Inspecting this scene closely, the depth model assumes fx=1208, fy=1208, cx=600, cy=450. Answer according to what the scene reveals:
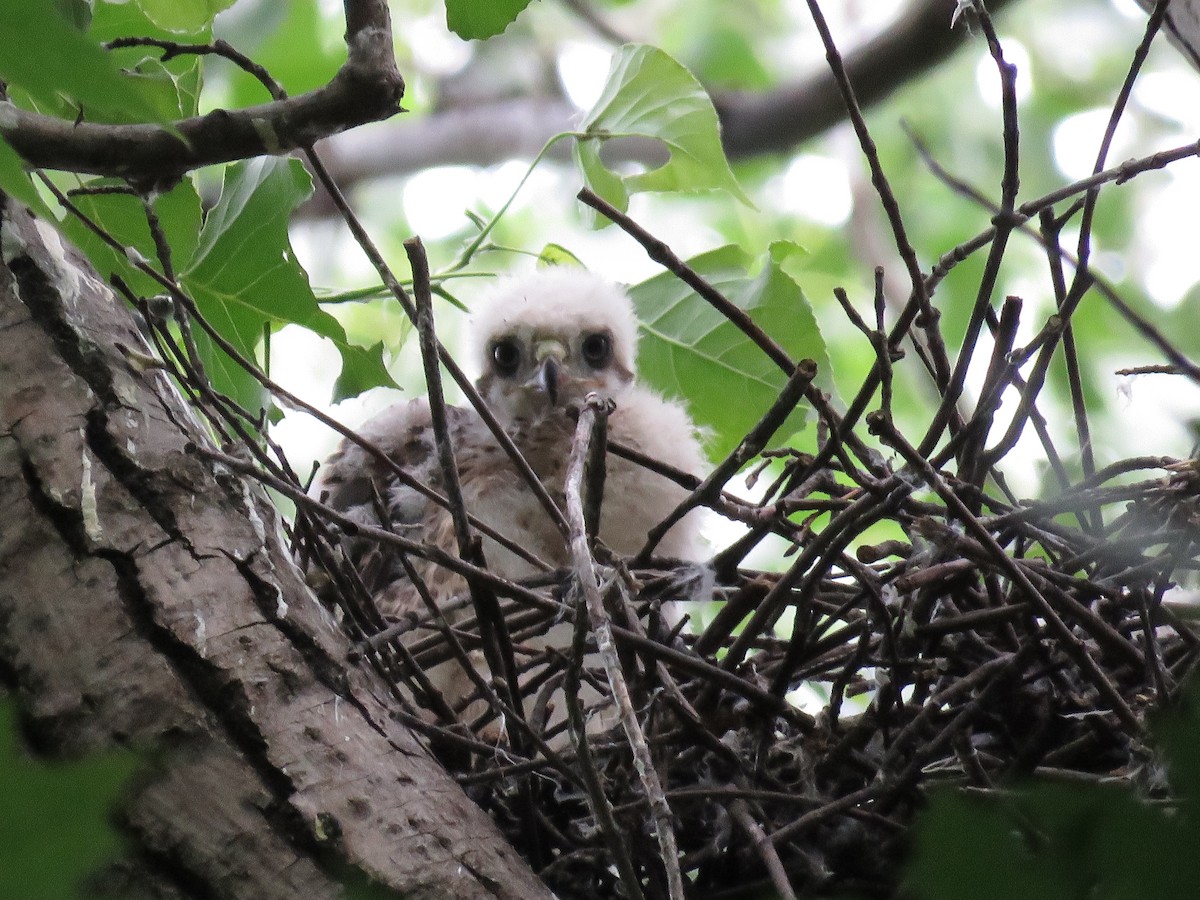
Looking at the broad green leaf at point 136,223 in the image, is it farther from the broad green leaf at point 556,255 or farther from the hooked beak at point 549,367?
the hooked beak at point 549,367

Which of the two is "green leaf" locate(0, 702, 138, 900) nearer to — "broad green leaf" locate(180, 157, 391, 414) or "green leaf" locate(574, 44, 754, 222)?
"broad green leaf" locate(180, 157, 391, 414)

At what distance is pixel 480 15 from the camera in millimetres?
1236

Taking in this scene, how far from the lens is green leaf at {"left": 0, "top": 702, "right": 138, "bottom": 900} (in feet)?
1.37

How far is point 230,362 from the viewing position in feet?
5.39

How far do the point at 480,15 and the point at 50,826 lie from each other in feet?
3.27

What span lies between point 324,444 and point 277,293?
A: 9.11 ft

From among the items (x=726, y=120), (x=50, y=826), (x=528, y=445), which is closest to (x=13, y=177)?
(x=50, y=826)

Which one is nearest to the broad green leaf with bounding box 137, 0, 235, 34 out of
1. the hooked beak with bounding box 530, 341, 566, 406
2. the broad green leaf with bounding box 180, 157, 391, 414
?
the broad green leaf with bounding box 180, 157, 391, 414

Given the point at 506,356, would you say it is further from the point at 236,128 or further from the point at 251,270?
the point at 236,128

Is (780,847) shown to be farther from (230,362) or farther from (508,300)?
(508,300)

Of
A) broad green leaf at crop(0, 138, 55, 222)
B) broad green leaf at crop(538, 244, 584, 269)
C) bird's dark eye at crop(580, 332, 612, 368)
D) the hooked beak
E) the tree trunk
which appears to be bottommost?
the tree trunk

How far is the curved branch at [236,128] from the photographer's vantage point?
1.09m

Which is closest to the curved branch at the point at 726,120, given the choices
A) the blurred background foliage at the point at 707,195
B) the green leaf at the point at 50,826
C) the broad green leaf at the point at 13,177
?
the blurred background foliage at the point at 707,195

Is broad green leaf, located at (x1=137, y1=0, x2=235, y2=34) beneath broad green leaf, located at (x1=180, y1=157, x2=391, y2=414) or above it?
above
